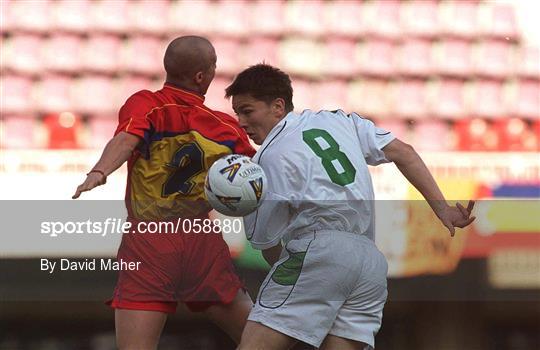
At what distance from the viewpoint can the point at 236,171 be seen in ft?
12.2

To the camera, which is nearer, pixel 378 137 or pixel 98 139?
pixel 378 137

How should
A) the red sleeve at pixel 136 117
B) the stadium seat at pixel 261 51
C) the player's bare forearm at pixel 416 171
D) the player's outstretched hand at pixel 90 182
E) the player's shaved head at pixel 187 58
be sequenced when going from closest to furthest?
the player's outstretched hand at pixel 90 182 → the player's bare forearm at pixel 416 171 → the red sleeve at pixel 136 117 → the player's shaved head at pixel 187 58 → the stadium seat at pixel 261 51

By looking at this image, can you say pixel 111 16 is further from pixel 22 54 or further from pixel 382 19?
pixel 382 19

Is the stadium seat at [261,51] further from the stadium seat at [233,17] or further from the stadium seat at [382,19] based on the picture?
the stadium seat at [382,19]

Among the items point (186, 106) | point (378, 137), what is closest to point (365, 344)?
point (378, 137)

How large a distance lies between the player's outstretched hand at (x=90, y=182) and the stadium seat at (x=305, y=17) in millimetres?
3559

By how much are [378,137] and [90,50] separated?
11.9 ft

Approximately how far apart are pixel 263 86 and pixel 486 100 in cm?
350

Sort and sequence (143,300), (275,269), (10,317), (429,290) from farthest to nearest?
1. (10,317)
2. (429,290)
3. (143,300)
4. (275,269)

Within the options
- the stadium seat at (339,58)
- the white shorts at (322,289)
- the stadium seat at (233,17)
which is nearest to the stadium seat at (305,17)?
the stadium seat at (339,58)

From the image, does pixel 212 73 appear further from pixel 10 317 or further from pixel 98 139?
pixel 10 317

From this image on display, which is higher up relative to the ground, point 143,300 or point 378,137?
point 378,137

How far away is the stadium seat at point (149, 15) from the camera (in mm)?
7031

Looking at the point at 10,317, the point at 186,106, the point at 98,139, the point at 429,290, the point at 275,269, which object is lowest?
the point at 10,317
